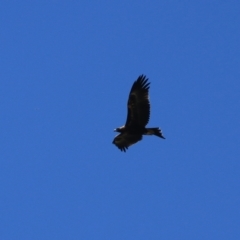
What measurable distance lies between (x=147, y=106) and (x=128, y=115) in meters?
0.78

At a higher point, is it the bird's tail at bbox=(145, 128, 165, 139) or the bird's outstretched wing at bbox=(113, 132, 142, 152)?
the bird's outstretched wing at bbox=(113, 132, 142, 152)

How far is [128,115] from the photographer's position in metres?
30.8

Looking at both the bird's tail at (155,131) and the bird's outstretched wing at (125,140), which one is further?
the bird's outstretched wing at (125,140)

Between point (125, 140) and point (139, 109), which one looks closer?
point (139, 109)

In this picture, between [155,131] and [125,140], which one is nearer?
[155,131]

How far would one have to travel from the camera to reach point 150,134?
30.7m

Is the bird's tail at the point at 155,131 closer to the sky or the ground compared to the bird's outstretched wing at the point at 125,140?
closer to the ground

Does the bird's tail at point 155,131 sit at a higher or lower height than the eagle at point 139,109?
lower

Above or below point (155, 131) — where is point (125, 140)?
above

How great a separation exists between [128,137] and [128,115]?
4.18ft

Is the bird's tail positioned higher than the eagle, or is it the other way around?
the eagle

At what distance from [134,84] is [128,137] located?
2190 mm

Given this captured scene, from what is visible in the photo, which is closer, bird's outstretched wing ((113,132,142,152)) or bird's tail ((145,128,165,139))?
bird's tail ((145,128,165,139))

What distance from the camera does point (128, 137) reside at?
31797mm
